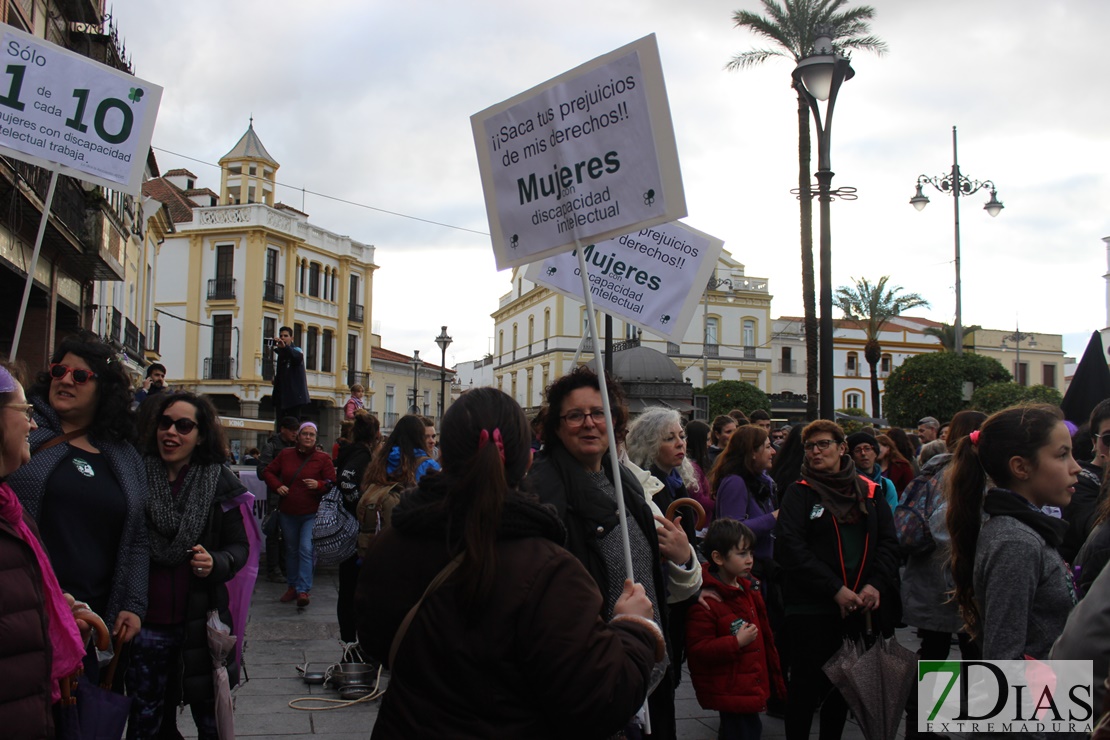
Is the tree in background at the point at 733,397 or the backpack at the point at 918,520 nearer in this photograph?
the backpack at the point at 918,520

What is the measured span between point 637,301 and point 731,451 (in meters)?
1.39

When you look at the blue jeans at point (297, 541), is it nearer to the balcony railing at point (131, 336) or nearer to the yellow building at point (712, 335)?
the balcony railing at point (131, 336)

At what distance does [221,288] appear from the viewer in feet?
156

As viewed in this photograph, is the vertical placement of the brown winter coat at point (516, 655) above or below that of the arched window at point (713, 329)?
below

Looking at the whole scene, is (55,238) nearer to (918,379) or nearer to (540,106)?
(540,106)

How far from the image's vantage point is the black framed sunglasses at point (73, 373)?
3.92 metres

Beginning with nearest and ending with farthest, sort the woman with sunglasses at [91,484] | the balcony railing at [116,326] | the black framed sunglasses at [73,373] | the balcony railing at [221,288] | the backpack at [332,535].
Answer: the woman with sunglasses at [91,484] → the black framed sunglasses at [73,373] → the backpack at [332,535] → the balcony railing at [116,326] → the balcony railing at [221,288]

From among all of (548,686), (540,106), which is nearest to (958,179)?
(540,106)

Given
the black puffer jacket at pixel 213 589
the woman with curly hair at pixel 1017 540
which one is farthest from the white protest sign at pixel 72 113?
the woman with curly hair at pixel 1017 540

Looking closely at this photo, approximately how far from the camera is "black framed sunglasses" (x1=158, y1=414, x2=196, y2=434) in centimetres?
428

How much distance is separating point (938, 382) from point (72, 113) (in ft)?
97.5

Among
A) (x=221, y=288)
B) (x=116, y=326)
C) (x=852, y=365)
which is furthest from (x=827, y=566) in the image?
(x=852, y=365)

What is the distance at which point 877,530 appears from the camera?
5.15m

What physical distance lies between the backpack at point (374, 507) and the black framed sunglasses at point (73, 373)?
2.66 metres
